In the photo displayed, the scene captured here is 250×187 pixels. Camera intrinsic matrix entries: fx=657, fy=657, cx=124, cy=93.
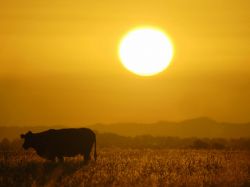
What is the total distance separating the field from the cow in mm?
1689

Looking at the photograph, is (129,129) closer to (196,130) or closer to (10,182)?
(196,130)

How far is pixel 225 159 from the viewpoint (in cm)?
3008

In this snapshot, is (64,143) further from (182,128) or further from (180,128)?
(182,128)

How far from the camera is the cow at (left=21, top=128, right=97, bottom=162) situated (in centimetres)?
3061

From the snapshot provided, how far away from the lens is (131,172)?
23062 mm

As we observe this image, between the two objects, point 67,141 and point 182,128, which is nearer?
point 67,141

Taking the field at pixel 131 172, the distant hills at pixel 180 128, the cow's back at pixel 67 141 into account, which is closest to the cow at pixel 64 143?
the cow's back at pixel 67 141

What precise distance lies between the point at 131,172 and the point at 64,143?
8.32m

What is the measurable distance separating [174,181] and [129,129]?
162 metres

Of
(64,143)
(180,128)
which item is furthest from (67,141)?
(180,128)

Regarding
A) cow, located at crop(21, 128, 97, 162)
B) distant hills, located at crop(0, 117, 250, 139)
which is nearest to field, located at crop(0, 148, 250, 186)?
cow, located at crop(21, 128, 97, 162)

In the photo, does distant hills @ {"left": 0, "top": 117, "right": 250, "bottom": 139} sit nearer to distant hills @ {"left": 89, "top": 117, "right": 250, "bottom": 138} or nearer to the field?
distant hills @ {"left": 89, "top": 117, "right": 250, "bottom": 138}

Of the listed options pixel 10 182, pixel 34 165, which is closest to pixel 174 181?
pixel 10 182

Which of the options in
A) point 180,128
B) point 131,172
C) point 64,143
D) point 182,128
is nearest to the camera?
point 131,172
